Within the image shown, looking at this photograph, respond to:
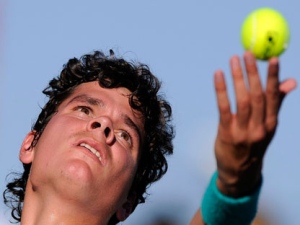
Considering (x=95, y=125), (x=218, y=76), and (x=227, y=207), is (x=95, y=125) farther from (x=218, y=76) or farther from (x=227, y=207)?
(x=218, y=76)

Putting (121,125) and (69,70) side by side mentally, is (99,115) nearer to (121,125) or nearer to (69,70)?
(121,125)

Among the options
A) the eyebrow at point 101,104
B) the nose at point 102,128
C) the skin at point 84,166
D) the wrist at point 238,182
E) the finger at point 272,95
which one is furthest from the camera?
the eyebrow at point 101,104

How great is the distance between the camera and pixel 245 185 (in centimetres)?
407

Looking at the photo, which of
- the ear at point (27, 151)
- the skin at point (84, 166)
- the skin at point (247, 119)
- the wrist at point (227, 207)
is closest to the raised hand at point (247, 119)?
the skin at point (247, 119)

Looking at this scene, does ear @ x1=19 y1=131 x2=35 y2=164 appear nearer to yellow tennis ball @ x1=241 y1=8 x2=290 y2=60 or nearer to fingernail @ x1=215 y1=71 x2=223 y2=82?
yellow tennis ball @ x1=241 y1=8 x2=290 y2=60

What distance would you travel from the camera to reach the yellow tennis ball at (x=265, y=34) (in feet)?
13.8

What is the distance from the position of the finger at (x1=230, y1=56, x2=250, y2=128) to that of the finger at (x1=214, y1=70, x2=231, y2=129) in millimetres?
49

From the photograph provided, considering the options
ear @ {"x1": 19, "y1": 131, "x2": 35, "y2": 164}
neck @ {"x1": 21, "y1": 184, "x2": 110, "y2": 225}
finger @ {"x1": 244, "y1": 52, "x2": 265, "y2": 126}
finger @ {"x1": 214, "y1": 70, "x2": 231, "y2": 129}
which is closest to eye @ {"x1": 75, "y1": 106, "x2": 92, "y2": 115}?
ear @ {"x1": 19, "y1": 131, "x2": 35, "y2": 164}

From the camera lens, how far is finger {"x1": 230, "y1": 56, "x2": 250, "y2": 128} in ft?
12.4

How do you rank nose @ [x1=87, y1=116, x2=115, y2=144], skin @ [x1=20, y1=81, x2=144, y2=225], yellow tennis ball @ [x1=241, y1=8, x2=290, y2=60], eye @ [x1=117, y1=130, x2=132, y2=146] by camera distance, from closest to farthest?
1. yellow tennis ball @ [x1=241, y1=8, x2=290, y2=60]
2. skin @ [x1=20, y1=81, x2=144, y2=225]
3. nose @ [x1=87, y1=116, x2=115, y2=144]
4. eye @ [x1=117, y1=130, x2=132, y2=146]

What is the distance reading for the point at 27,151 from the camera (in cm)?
598

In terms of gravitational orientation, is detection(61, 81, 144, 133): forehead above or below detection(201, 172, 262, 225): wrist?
below

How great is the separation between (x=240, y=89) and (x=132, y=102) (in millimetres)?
2272

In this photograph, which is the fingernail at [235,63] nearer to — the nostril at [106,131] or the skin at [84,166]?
the skin at [84,166]
